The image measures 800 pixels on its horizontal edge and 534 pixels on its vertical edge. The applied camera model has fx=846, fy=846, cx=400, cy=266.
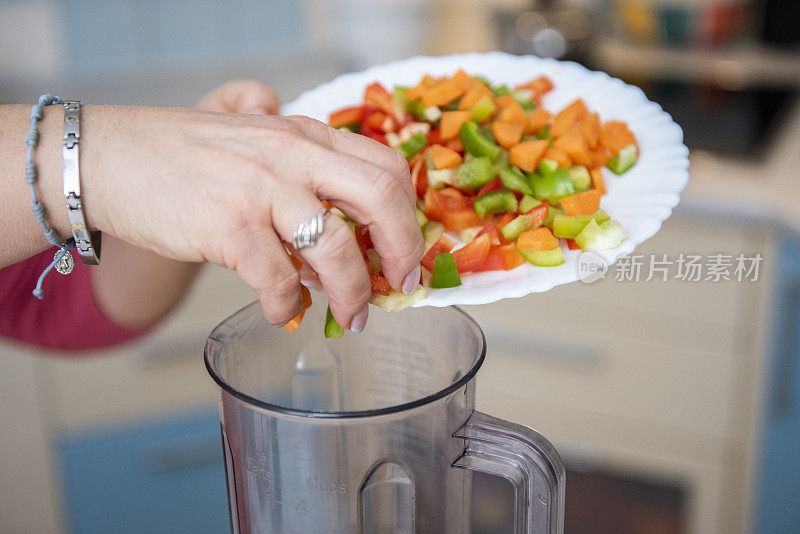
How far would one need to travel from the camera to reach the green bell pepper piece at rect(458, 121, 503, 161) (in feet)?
2.69

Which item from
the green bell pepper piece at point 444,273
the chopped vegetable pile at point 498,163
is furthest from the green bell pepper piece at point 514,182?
the green bell pepper piece at point 444,273

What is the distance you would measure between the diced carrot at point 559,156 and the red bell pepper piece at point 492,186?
0.17 feet

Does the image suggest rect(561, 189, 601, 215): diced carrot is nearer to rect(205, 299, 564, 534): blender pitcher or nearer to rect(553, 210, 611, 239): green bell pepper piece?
rect(553, 210, 611, 239): green bell pepper piece

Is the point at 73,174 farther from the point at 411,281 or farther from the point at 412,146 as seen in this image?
the point at 412,146

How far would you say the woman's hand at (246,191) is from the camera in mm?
482

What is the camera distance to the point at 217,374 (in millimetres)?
491

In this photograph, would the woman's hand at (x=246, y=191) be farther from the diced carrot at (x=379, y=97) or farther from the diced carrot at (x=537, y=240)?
the diced carrot at (x=379, y=97)

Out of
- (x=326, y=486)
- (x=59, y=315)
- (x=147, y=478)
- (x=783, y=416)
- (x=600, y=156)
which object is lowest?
(x=147, y=478)

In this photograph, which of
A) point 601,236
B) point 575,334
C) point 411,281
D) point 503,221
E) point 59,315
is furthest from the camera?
point 575,334

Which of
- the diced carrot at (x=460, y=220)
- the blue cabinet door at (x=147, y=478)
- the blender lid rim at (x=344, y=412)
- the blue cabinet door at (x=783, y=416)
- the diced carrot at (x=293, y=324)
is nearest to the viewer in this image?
the blender lid rim at (x=344, y=412)

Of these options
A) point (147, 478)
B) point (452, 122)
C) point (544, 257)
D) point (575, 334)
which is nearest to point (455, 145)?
point (452, 122)

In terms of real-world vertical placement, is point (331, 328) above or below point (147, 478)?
above

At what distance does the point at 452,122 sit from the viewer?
0.84 m

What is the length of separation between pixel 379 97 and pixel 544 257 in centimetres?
30
